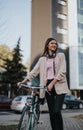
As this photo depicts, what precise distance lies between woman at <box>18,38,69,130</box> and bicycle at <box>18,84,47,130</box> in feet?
0.68

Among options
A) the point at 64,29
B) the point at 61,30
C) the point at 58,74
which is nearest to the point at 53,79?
the point at 58,74

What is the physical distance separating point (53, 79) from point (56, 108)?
452 mm

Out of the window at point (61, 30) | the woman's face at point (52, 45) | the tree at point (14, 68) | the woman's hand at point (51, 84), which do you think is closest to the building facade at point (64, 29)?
the window at point (61, 30)

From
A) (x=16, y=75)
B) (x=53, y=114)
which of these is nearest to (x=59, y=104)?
(x=53, y=114)

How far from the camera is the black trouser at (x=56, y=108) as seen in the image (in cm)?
493

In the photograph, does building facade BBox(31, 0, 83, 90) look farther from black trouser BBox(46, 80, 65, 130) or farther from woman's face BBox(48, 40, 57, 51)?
black trouser BBox(46, 80, 65, 130)

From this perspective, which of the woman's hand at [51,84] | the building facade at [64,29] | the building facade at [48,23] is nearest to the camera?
the woman's hand at [51,84]

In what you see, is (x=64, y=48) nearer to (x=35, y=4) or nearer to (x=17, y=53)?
(x=35, y=4)

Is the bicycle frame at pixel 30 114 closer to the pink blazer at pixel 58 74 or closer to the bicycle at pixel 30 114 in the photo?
the bicycle at pixel 30 114

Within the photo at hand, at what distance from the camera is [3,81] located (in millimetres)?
47812

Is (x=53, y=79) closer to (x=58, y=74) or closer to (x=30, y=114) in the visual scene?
(x=58, y=74)

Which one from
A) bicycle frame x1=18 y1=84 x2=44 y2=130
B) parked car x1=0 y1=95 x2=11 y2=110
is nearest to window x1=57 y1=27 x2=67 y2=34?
parked car x1=0 y1=95 x2=11 y2=110

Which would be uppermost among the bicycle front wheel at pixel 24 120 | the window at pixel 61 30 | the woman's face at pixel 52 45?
the window at pixel 61 30

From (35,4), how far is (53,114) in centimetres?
6376
